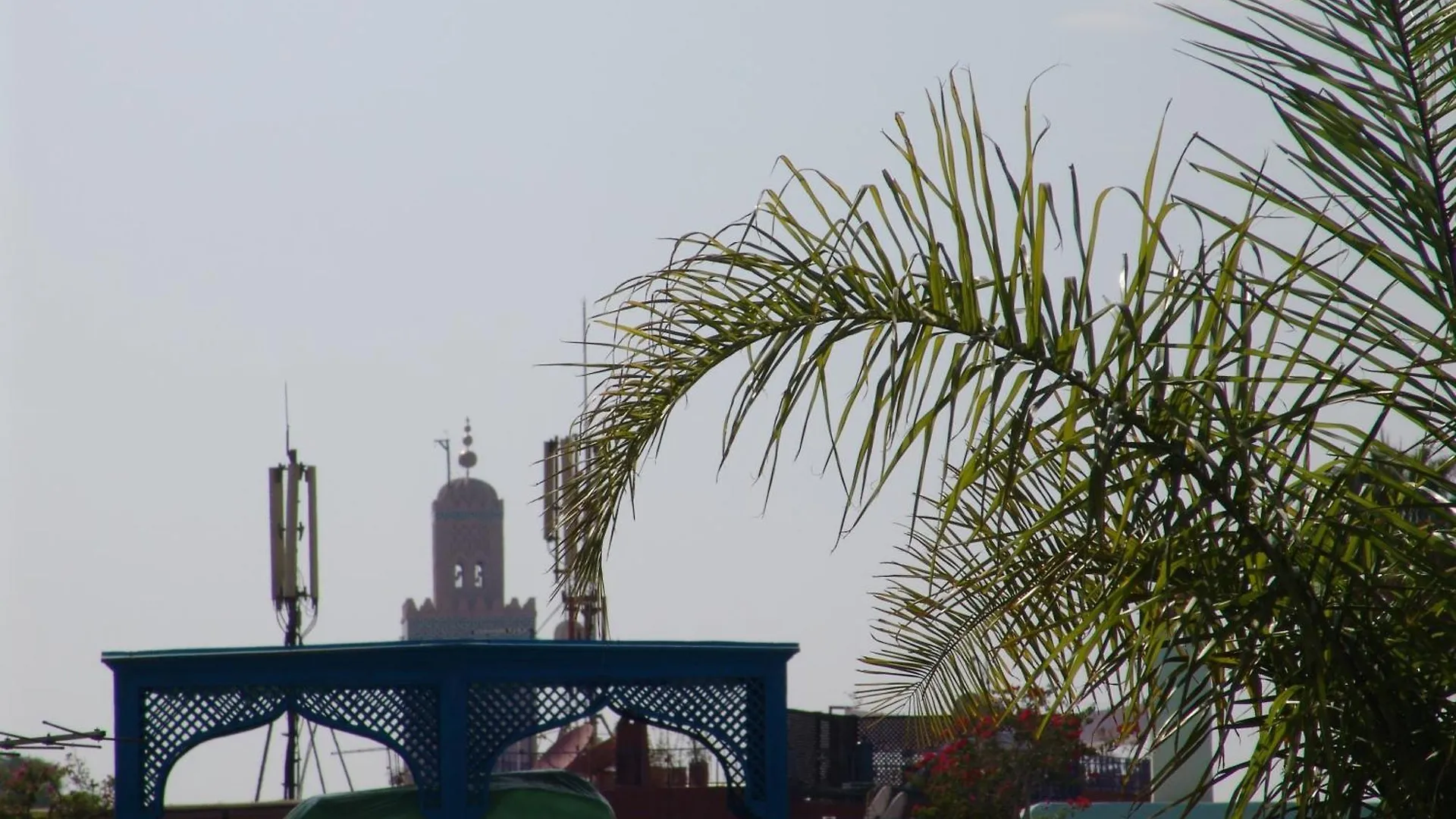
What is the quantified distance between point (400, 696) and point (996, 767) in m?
6.71

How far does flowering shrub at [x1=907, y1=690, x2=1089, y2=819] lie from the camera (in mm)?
13742

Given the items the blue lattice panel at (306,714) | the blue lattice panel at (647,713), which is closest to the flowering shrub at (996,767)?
the blue lattice panel at (647,713)

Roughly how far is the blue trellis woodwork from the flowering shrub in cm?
427

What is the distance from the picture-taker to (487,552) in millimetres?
93750

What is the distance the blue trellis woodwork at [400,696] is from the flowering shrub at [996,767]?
427cm

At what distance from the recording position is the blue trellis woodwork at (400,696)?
30.5 ft

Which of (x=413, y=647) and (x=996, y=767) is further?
(x=996, y=767)

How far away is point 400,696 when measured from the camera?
31.3 feet

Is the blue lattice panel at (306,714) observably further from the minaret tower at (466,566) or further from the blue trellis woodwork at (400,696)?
the minaret tower at (466,566)

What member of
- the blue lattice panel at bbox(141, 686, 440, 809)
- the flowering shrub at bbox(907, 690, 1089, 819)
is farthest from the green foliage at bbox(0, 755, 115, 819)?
the flowering shrub at bbox(907, 690, 1089, 819)

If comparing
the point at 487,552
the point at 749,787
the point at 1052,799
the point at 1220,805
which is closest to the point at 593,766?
the point at 1052,799

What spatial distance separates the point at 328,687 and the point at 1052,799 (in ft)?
30.3

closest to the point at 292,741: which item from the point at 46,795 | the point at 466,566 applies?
the point at 46,795

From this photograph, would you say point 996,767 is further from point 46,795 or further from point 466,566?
point 466,566
